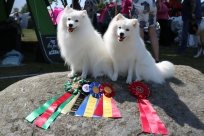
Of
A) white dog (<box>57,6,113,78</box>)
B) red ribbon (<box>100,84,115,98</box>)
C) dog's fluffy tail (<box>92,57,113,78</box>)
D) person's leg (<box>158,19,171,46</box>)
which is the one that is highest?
white dog (<box>57,6,113,78</box>)

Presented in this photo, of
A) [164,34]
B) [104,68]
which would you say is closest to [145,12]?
[104,68]

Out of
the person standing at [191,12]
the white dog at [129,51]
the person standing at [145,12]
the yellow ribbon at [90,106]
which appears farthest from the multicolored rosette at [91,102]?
the person standing at [191,12]

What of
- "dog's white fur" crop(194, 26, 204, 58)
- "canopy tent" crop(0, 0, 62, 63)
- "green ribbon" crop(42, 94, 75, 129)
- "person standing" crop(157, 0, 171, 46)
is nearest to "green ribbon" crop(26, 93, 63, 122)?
"green ribbon" crop(42, 94, 75, 129)

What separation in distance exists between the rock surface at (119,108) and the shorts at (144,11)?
1290mm

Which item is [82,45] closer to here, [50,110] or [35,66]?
[50,110]

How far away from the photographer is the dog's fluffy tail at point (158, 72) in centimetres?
329

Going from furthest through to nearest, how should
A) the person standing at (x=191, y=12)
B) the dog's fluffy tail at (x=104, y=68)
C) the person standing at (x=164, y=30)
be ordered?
the person standing at (x=164, y=30), the person standing at (x=191, y=12), the dog's fluffy tail at (x=104, y=68)

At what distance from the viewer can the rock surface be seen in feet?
8.73

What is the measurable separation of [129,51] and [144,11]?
5.32ft

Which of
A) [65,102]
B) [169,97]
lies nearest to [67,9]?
[65,102]

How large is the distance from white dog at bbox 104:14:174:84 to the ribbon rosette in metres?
0.52

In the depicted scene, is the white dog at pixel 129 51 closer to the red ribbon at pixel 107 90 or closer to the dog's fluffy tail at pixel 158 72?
the dog's fluffy tail at pixel 158 72

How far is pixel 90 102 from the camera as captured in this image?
293cm

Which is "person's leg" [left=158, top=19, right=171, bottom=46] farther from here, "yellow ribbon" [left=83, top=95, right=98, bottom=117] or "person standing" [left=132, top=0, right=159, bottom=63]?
"yellow ribbon" [left=83, top=95, right=98, bottom=117]
